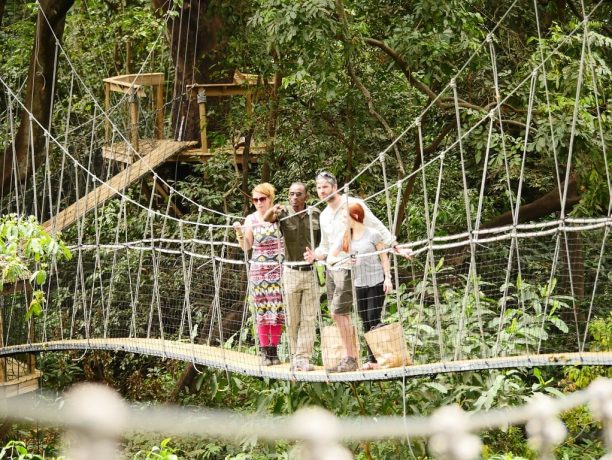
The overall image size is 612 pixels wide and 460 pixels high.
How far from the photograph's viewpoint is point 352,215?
3.83m

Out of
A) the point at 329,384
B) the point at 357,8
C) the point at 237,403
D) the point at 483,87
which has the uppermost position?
the point at 357,8

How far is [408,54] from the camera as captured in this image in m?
5.49

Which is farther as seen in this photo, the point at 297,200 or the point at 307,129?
the point at 307,129

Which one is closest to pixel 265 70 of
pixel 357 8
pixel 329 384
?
pixel 357 8

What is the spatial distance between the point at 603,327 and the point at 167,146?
299 centimetres

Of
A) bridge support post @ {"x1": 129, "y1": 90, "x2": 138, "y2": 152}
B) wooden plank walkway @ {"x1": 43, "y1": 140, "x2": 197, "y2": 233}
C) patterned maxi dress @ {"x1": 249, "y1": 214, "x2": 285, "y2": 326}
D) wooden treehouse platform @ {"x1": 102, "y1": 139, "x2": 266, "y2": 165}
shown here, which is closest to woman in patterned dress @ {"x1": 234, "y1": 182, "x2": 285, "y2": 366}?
patterned maxi dress @ {"x1": 249, "y1": 214, "x2": 285, "y2": 326}

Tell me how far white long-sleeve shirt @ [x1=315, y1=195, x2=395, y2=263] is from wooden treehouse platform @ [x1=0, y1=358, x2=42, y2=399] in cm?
245

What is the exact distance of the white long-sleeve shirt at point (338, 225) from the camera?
3.79 metres

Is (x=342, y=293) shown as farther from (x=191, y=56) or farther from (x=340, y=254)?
(x=191, y=56)

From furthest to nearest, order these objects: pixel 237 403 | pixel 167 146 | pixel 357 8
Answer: pixel 167 146 → pixel 237 403 → pixel 357 8

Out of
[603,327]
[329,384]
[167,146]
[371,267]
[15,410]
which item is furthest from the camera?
[167,146]

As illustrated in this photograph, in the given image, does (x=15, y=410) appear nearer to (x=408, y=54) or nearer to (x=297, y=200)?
(x=297, y=200)

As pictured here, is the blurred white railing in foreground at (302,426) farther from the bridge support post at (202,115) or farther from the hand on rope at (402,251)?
the bridge support post at (202,115)

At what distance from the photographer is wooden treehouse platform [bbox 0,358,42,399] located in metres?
5.80
